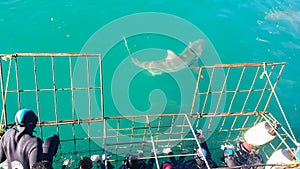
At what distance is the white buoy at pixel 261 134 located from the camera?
5.38 m

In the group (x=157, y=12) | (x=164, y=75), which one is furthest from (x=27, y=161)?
(x=157, y=12)

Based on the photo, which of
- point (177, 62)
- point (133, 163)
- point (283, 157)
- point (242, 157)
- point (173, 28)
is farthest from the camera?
point (173, 28)

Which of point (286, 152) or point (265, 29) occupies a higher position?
point (265, 29)

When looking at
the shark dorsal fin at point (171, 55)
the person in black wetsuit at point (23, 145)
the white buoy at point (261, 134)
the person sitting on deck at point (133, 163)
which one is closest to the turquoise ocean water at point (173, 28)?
the shark dorsal fin at point (171, 55)

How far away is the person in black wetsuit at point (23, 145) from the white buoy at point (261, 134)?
3598 millimetres

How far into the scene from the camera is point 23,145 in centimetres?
369

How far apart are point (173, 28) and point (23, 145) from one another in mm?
7040

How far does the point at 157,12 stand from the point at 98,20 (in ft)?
6.77

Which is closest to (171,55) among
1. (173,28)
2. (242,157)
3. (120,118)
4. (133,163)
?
(173,28)

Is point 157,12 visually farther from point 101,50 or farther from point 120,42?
point 101,50

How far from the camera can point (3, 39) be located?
342 inches

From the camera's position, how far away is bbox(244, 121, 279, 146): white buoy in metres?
5.38

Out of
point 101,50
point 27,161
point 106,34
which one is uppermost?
point 106,34

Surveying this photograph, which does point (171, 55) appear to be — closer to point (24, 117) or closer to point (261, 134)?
point (261, 134)
